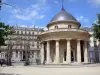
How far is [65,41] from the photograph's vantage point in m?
57.0

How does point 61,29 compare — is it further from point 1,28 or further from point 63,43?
point 1,28

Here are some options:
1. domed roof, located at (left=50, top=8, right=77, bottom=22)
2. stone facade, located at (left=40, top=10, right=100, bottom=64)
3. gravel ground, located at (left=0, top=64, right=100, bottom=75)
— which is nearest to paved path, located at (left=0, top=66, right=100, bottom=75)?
gravel ground, located at (left=0, top=64, right=100, bottom=75)

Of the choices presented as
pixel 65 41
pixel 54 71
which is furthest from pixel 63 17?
pixel 54 71

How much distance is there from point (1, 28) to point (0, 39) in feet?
5.14

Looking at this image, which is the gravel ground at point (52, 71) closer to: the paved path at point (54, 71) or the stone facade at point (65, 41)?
the paved path at point (54, 71)

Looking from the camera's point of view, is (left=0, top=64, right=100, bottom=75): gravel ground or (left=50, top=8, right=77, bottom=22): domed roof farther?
(left=50, top=8, right=77, bottom=22): domed roof

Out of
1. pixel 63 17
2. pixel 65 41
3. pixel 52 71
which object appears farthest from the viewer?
pixel 63 17

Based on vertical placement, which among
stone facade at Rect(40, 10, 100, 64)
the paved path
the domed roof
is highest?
the domed roof

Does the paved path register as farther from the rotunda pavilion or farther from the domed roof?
the domed roof

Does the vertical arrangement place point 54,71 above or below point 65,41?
below

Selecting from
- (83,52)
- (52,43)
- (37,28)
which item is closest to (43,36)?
(52,43)

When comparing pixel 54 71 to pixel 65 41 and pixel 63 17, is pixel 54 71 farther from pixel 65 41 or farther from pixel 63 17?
pixel 63 17

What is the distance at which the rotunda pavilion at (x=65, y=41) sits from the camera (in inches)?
2136

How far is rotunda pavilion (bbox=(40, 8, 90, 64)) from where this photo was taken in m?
54.2
